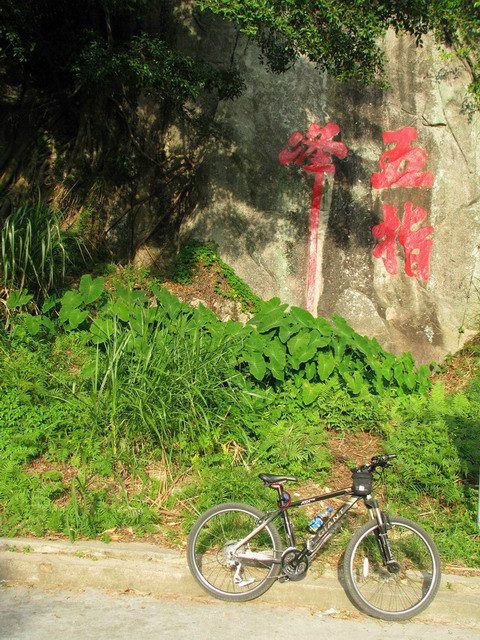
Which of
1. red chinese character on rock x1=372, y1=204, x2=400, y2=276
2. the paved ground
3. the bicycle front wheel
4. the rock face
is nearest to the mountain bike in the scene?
the bicycle front wheel

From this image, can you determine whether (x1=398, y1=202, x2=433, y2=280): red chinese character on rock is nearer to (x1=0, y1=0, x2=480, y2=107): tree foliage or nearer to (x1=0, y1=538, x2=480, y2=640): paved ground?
(x1=0, y1=0, x2=480, y2=107): tree foliage

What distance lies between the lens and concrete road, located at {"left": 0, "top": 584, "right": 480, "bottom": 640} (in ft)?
11.6

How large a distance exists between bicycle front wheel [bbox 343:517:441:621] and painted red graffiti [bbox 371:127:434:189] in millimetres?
5161

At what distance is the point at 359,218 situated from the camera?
26.2 feet

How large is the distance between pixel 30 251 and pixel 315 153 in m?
3.81

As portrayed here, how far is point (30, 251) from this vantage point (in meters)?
6.71

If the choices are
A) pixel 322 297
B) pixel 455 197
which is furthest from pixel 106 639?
pixel 455 197

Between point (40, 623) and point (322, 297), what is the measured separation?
17.4 feet

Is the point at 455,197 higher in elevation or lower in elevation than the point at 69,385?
higher

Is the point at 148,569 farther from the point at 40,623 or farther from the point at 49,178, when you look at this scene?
the point at 49,178

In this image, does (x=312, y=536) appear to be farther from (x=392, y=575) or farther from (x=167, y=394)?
(x=167, y=394)

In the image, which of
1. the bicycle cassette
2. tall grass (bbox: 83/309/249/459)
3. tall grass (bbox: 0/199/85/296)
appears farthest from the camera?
tall grass (bbox: 0/199/85/296)

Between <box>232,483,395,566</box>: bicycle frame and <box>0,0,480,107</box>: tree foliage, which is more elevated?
<box>0,0,480,107</box>: tree foliage

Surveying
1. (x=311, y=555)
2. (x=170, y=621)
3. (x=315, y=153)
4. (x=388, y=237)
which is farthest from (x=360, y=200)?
(x=170, y=621)
